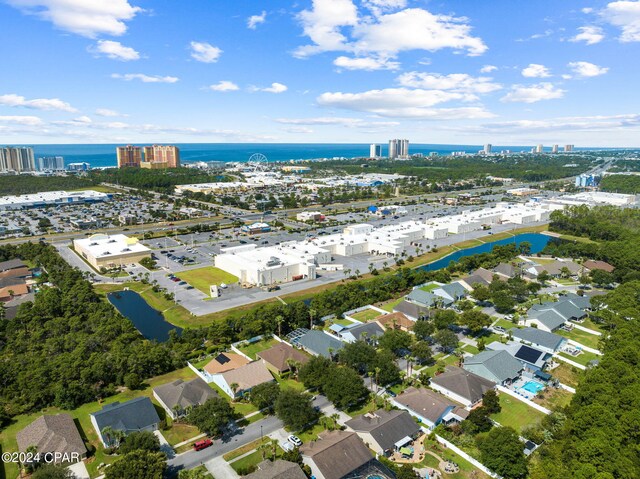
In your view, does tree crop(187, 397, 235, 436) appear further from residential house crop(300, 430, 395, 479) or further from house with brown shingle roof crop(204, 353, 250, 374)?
house with brown shingle roof crop(204, 353, 250, 374)

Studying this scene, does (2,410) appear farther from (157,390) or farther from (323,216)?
(323,216)

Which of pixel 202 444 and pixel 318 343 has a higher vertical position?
pixel 318 343

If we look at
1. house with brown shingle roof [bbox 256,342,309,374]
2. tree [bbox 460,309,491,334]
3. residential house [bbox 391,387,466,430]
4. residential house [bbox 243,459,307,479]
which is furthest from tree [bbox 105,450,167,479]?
tree [bbox 460,309,491,334]

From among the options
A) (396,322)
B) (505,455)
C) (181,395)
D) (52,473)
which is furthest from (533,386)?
(52,473)

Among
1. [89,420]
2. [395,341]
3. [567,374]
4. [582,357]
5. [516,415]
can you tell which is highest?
[395,341]

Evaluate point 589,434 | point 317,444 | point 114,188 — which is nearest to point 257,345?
point 317,444

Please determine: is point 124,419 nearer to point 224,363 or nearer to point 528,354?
point 224,363

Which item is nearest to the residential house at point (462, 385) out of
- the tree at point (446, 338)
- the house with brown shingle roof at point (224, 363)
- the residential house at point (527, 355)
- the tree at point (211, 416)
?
the tree at point (446, 338)
